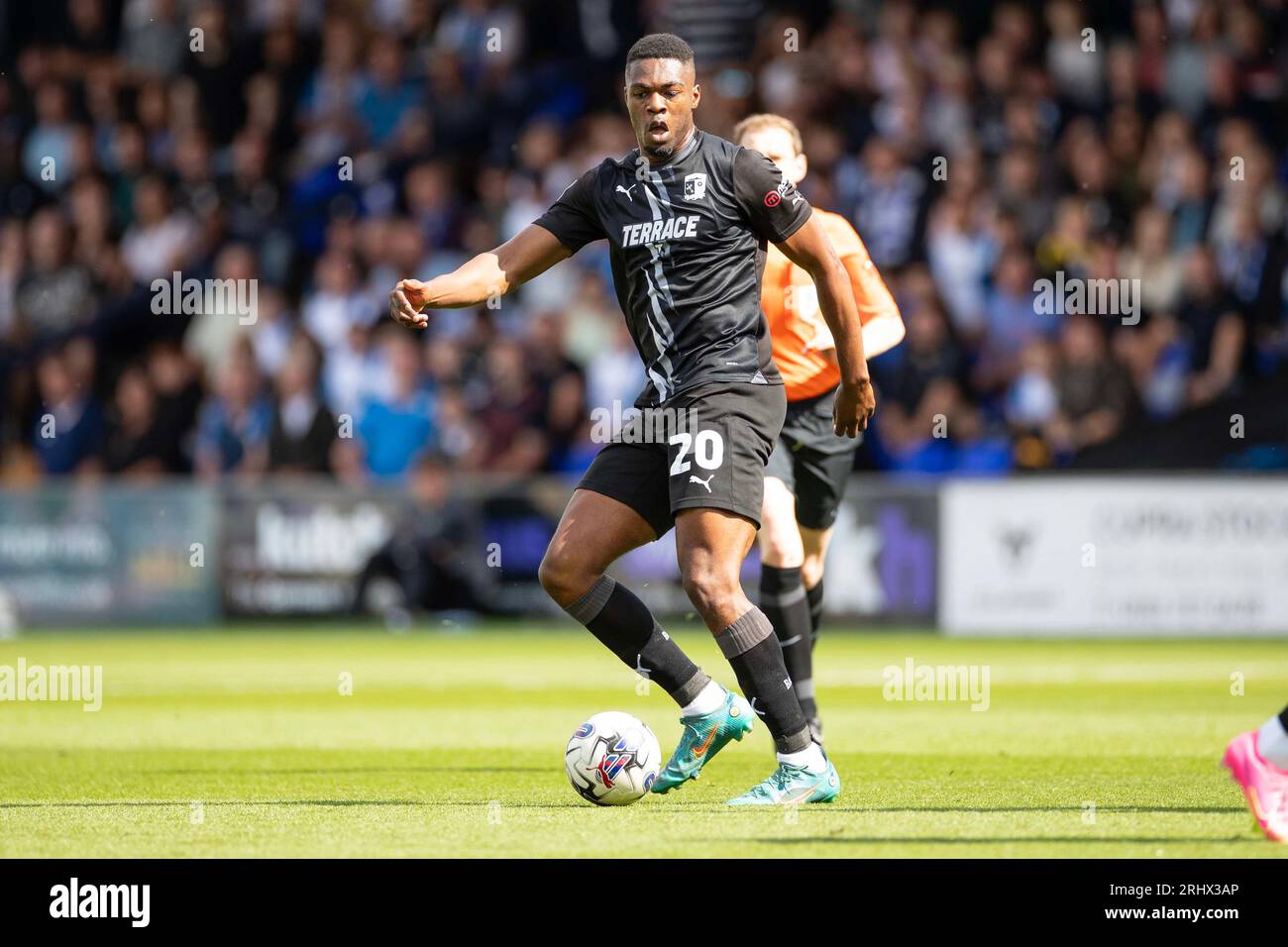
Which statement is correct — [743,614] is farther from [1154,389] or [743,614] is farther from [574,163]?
[574,163]

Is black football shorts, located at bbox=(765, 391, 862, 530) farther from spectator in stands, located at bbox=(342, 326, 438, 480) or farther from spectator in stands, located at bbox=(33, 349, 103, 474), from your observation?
spectator in stands, located at bbox=(33, 349, 103, 474)

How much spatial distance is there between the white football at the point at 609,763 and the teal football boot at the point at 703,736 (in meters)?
0.24

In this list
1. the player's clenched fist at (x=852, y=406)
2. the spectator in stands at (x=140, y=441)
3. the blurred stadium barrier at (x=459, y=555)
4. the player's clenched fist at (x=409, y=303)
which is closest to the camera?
the player's clenched fist at (x=409, y=303)

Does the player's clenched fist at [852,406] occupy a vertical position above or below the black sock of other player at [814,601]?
above

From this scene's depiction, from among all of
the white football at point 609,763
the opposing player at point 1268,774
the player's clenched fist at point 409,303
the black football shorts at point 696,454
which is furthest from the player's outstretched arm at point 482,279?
the opposing player at point 1268,774

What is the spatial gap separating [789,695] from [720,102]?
1296 centimetres

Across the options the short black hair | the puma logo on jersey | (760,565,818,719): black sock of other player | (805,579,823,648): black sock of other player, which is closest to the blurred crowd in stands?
(805,579,823,648): black sock of other player

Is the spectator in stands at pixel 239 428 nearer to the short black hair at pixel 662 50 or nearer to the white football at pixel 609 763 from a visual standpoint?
the white football at pixel 609 763

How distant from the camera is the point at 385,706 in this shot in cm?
1180

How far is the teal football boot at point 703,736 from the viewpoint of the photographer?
7484 millimetres

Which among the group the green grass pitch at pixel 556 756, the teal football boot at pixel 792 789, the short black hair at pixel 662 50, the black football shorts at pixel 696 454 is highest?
the short black hair at pixel 662 50

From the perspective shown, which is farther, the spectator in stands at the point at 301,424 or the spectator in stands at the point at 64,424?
the spectator in stands at the point at 64,424

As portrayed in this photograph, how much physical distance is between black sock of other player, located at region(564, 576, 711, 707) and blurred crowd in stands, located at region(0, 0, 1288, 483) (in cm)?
993
